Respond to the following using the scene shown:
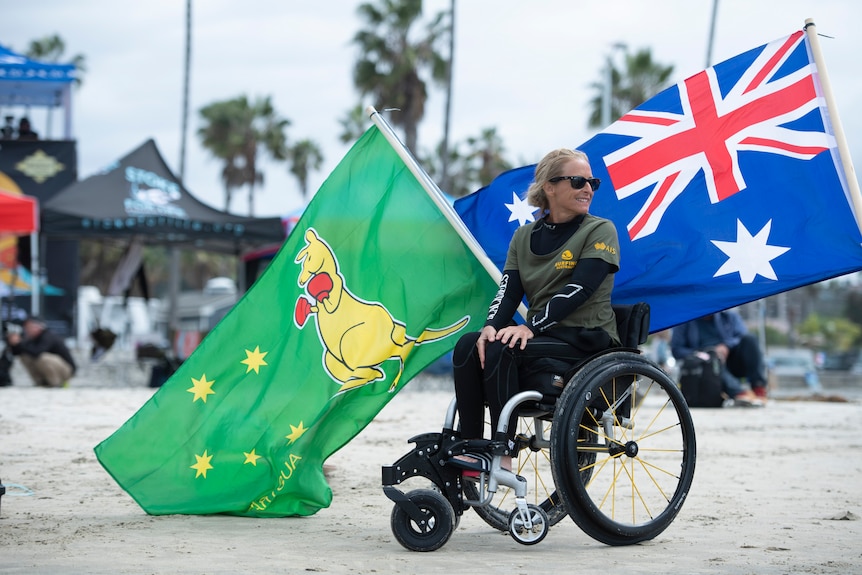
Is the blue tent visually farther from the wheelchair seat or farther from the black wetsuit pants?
the wheelchair seat

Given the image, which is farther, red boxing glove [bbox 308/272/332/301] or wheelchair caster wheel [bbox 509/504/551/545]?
red boxing glove [bbox 308/272/332/301]

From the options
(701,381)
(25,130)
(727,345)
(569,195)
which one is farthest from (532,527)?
(25,130)

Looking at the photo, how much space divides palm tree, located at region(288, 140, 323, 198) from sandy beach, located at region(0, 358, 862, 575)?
44.1 m

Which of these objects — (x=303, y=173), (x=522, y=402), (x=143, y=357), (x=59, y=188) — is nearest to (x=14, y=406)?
(x=143, y=357)

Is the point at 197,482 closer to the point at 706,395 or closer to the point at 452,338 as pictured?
the point at 452,338

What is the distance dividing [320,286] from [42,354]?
11.4 meters

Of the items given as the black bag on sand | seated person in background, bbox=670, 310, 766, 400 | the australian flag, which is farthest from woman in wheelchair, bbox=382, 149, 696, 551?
seated person in background, bbox=670, 310, 766, 400

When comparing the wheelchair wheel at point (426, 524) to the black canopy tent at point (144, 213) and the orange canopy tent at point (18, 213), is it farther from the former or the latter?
the black canopy tent at point (144, 213)

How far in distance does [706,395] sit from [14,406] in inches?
306

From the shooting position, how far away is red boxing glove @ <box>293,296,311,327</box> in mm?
5016

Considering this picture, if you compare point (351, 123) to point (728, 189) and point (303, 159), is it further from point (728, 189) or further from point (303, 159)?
point (728, 189)

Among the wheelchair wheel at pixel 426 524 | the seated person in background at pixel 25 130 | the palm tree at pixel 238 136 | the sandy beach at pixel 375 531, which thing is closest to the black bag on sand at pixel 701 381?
the sandy beach at pixel 375 531

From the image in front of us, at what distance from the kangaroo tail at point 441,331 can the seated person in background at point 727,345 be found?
842 centimetres

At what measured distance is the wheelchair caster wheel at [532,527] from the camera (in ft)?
13.2
